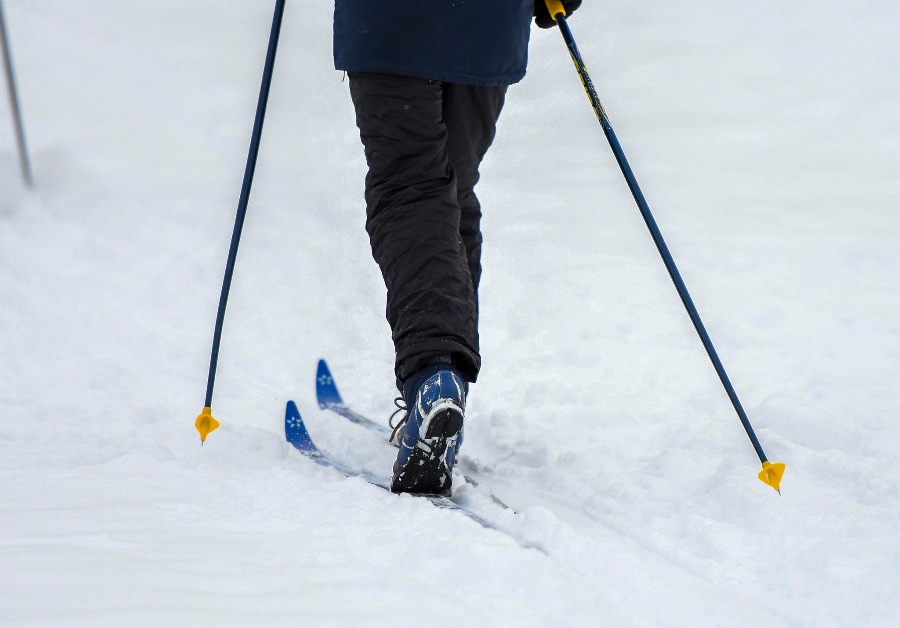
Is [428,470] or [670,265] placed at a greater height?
[670,265]

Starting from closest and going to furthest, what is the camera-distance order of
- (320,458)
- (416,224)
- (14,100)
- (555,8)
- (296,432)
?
(416,224) → (555,8) → (320,458) → (296,432) → (14,100)

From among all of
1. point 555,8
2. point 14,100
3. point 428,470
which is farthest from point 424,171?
point 14,100

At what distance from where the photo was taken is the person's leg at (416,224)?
146 centimetres

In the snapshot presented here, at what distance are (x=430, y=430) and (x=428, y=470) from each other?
122 millimetres

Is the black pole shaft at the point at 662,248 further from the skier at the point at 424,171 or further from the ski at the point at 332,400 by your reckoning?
the ski at the point at 332,400

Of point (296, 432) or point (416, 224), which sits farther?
point (296, 432)

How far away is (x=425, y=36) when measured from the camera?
1.45 m

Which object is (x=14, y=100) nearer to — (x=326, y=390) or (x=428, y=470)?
(x=326, y=390)

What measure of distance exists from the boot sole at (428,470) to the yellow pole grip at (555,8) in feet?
2.90

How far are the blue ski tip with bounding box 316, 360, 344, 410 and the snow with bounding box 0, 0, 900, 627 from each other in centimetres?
10

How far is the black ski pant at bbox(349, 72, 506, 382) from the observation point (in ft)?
4.79

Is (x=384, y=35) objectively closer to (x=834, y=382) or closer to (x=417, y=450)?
(x=417, y=450)

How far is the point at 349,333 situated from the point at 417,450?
5.11 feet

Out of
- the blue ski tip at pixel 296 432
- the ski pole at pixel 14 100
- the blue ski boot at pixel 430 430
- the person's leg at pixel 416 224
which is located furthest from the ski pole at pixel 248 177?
the ski pole at pixel 14 100
